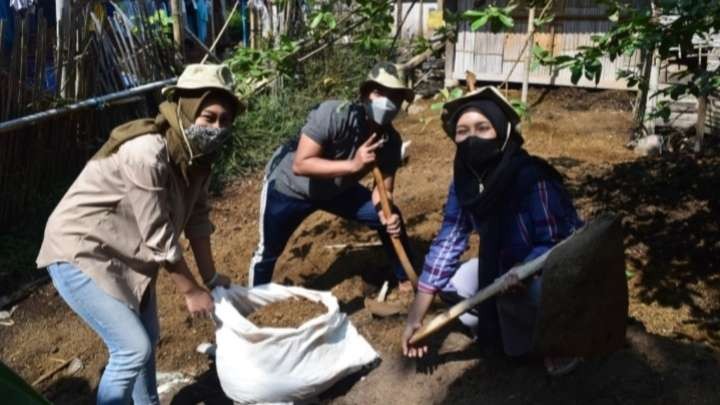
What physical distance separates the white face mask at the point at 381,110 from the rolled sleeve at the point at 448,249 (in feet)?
2.37

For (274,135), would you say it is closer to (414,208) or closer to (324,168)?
(414,208)

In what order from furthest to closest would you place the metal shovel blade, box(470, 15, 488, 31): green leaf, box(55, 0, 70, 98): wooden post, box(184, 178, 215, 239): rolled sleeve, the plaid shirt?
box(55, 0, 70, 98): wooden post → box(184, 178, 215, 239): rolled sleeve → box(470, 15, 488, 31): green leaf → the plaid shirt → the metal shovel blade

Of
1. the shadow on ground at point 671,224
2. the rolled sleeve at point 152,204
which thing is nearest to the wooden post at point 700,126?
the shadow on ground at point 671,224

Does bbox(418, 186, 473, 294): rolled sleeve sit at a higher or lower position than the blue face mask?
lower

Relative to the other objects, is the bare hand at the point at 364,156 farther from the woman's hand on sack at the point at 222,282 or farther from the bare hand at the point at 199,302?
the bare hand at the point at 199,302

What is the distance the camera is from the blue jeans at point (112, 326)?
2605 millimetres

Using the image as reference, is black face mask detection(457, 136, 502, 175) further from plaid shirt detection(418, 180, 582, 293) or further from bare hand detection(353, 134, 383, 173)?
bare hand detection(353, 134, 383, 173)

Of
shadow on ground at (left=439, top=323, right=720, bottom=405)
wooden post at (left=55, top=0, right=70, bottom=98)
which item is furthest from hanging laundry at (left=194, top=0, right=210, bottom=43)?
shadow on ground at (left=439, top=323, right=720, bottom=405)

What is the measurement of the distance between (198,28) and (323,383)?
10.1 meters

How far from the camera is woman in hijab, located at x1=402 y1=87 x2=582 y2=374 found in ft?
8.72

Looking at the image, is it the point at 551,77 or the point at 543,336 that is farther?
the point at 551,77

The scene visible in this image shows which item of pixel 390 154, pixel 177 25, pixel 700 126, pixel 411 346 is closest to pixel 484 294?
pixel 411 346

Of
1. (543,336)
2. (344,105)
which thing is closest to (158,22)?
(344,105)

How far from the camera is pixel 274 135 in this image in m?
7.29
